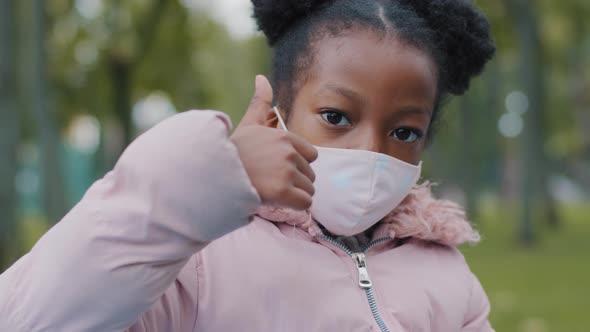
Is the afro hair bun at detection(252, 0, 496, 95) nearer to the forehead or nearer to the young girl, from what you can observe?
the young girl

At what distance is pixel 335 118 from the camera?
6.64ft

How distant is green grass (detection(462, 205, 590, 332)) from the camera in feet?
22.9

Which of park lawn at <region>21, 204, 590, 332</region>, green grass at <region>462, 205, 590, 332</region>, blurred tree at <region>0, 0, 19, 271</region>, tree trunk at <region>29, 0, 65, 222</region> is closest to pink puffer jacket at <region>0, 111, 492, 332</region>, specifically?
park lawn at <region>21, 204, 590, 332</region>

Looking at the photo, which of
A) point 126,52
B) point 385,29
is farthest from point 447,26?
point 126,52

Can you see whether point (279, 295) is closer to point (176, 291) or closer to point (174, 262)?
point (176, 291)

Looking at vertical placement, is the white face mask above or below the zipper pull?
above

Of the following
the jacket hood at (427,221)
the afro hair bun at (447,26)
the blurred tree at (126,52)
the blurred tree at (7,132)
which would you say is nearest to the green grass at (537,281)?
the jacket hood at (427,221)

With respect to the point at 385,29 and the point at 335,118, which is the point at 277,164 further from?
the point at 385,29

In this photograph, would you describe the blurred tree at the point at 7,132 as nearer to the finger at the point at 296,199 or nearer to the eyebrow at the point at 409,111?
the eyebrow at the point at 409,111

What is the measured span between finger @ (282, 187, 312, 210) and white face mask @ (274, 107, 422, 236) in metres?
0.49

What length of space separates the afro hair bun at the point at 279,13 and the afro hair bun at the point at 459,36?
0.80 ft

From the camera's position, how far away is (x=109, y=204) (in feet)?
4.88

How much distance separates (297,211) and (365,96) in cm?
31

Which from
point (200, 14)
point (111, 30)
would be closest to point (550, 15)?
point (200, 14)
